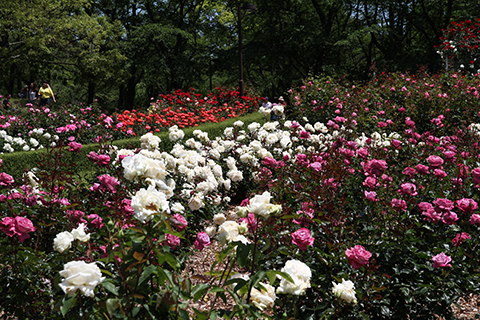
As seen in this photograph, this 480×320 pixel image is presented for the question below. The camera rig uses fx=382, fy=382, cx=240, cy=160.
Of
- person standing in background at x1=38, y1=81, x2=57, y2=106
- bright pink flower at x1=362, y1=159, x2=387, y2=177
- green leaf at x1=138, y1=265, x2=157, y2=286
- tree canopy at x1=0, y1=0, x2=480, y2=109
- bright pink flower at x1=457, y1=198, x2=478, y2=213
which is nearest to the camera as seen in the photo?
green leaf at x1=138, y1=265, x2=157, y2=286

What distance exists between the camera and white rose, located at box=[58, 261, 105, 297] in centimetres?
123

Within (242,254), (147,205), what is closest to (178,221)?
(147,205)

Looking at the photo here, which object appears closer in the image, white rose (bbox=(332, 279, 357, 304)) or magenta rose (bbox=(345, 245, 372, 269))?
white rose (bbox=(332, 279, 357, 304))

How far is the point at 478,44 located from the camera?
12547mm

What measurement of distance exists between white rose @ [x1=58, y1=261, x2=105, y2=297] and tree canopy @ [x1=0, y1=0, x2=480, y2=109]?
16.3 meters

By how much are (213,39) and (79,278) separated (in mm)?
22040

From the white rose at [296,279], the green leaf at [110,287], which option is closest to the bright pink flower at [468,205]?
the white rose at [296,279]

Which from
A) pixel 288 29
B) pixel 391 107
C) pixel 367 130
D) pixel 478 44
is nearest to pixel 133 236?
pixel 367 130

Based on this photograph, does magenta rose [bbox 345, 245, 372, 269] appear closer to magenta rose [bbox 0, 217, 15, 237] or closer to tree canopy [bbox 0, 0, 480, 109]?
magenta rose [bbox 0, 217, 15, 237]

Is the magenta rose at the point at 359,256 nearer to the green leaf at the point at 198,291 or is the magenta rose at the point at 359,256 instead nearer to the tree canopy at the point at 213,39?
the green leaf at the point at 198,291

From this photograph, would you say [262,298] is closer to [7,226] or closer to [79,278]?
[79,278]

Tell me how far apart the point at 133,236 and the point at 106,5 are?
24.2 m

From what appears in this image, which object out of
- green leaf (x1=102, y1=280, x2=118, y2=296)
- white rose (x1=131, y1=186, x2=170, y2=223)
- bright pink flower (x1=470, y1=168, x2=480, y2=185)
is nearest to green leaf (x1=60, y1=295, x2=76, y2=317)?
green leaf (x1=102, y1=280, x2=118, y2=296)

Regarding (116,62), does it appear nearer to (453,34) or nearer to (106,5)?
(106,5)
